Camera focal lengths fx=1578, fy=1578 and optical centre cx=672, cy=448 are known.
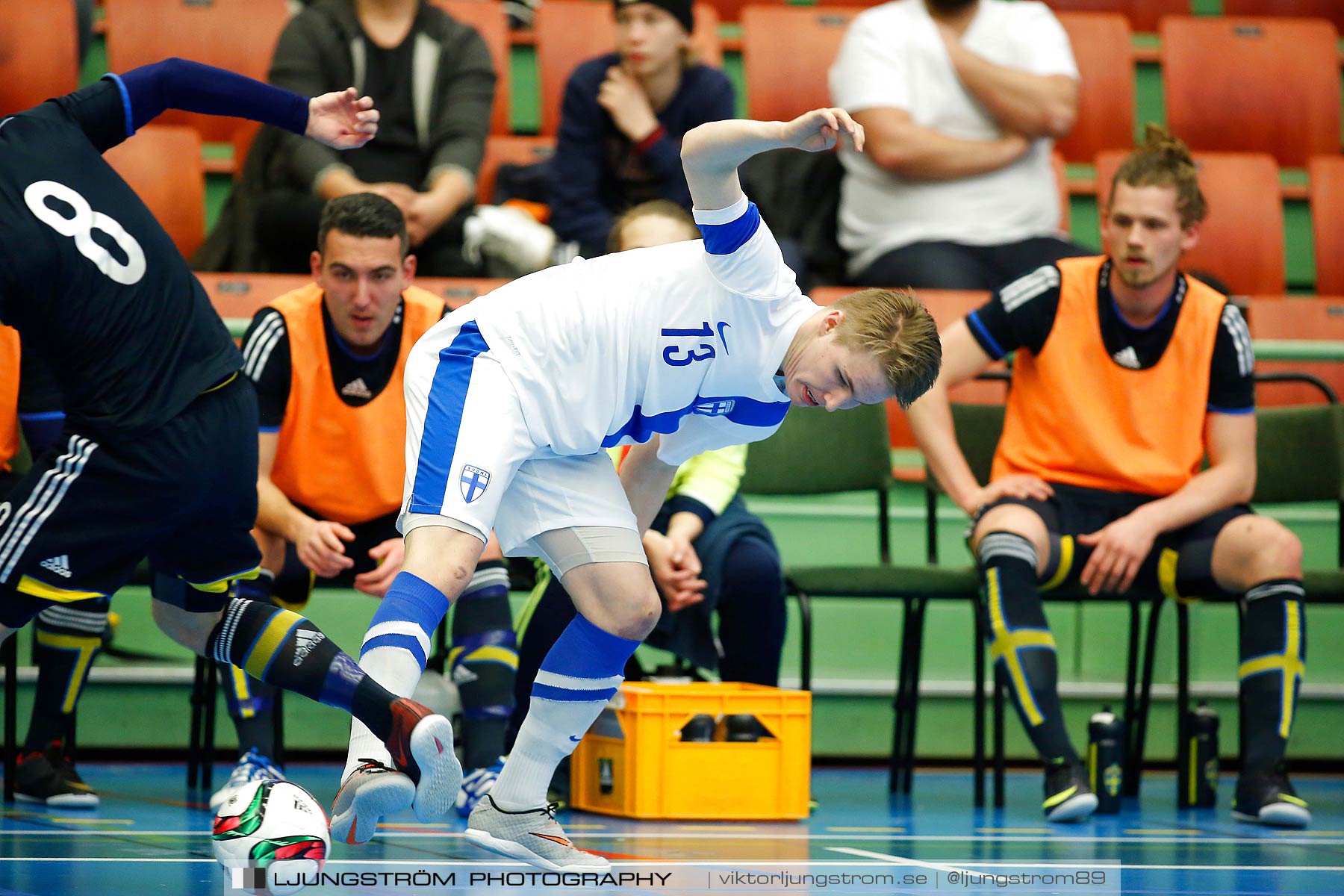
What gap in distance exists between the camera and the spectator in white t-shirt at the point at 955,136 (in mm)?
6145

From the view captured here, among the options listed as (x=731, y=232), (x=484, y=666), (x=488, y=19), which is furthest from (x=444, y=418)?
(x=488, y=19)

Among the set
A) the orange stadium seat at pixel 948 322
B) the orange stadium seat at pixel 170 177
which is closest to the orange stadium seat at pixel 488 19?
the orange stadium seat at pixel 170 177

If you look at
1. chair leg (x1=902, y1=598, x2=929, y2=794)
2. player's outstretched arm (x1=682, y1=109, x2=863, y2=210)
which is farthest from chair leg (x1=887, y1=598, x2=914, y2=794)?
player's outstretched arm (x1=682, y1=109, x2=863, y2=210)

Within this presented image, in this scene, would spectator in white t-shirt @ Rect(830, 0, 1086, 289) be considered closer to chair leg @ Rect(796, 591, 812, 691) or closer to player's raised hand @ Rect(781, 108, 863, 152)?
chair leg @ Rect(796, 591, 812, 691)

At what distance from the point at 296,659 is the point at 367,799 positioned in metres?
0.52

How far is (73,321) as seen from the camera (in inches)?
121

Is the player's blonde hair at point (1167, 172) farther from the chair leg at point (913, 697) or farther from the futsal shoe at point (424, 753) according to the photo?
the futsal shoe at point (424, 753)

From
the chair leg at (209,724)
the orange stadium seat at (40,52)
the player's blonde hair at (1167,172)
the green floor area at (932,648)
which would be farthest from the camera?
the orange stadium seat at (40,52)

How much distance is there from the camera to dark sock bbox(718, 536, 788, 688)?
4.44m

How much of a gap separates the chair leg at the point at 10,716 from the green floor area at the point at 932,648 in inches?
30.2

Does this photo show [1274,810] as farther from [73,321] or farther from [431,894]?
[73,321]

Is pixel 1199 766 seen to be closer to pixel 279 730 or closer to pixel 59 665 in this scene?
pixel 279 730

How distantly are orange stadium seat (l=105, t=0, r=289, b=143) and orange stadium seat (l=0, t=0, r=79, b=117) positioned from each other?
1.48ft

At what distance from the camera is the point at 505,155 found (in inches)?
267
